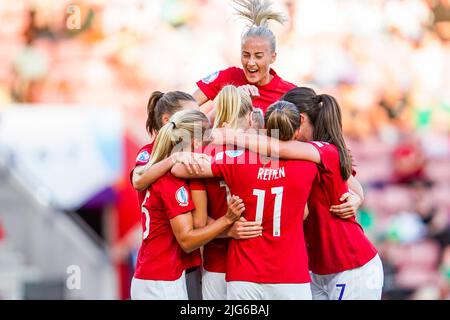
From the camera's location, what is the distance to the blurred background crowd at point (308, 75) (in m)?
10.2

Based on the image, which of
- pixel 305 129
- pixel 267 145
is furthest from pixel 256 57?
pixel 267 145

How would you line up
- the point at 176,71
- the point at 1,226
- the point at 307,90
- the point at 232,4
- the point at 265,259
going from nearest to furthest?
the point at 265,259 < the point at 307,90 < the point at 232,4 < the point at 1,226 < the point at 176,71

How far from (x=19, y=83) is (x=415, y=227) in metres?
4.74

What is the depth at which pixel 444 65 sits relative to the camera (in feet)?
36.4

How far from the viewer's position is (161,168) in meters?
4.67

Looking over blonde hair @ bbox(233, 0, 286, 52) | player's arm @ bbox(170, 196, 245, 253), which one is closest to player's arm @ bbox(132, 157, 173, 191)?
player's arm @ bbox(170, 196, 245, 253)

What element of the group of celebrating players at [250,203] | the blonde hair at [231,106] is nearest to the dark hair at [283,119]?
the group of celebrating players at [250,203]

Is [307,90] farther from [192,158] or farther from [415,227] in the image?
[415,227]

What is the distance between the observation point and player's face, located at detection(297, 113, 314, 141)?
4879 millimetres

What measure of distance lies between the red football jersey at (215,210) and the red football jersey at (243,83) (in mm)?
719

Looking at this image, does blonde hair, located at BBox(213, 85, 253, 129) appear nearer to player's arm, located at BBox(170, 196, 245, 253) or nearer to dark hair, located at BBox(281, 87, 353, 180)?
dark hair, located at BBox(281, 87, 353, 180)

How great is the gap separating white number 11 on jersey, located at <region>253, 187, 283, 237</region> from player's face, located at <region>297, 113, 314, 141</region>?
0.45 meters

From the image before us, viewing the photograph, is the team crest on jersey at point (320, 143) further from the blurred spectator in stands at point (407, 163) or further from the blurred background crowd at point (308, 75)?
the blurred spectator in stands at point (407, 163)

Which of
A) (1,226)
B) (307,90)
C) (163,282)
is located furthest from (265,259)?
(1,226)
